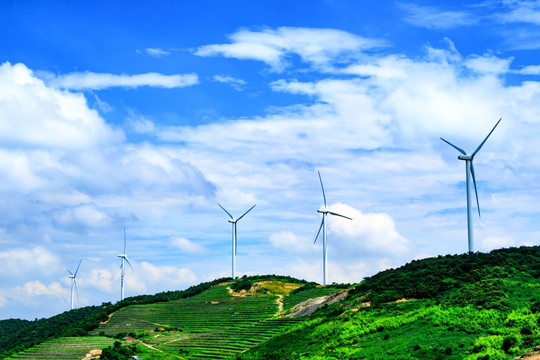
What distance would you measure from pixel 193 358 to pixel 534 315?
51744 millimetres

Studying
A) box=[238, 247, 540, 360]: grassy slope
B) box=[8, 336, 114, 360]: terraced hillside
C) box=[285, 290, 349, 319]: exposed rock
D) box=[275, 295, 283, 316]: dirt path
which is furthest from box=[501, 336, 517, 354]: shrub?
box=[8, 336, 114, 360]: terraced hillside

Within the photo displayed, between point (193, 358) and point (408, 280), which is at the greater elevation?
point (408, 280)

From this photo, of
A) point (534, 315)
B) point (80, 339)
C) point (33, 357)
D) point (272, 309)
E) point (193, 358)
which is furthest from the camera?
point (272, 309)

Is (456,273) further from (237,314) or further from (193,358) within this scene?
(237,314)

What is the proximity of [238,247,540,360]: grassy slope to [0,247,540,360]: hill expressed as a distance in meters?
0.13

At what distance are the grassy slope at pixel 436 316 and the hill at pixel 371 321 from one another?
0.44 feet

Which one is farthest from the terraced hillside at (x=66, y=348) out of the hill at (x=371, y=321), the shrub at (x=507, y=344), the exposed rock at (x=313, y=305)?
the shrub at (x=507, y=344)

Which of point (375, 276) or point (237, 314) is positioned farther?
point (237, 314)

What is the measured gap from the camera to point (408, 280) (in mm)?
94062

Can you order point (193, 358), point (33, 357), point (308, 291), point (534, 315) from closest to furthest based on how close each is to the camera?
point (534, 315)
point (193, 358)
point (33, 357)
point (308, 291)

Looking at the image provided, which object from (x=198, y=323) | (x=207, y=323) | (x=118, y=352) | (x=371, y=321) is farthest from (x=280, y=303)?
(x=371, y=321)

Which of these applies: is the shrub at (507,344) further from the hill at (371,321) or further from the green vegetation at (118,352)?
the green vegetation at (118,352)

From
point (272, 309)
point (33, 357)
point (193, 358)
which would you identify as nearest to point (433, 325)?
point (193, 358)

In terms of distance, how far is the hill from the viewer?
6134cm
